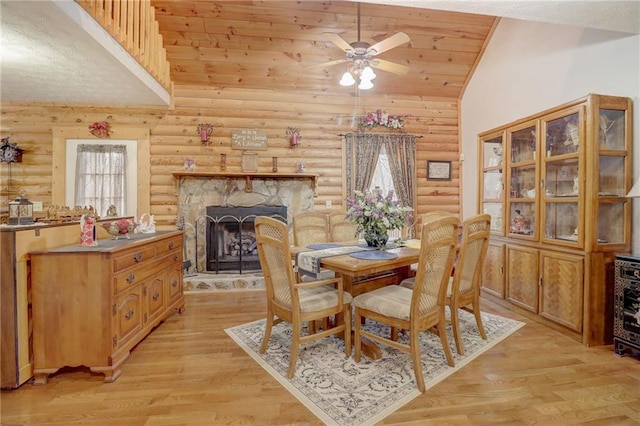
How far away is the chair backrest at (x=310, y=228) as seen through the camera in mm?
3461

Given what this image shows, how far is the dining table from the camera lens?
2195 millimetres

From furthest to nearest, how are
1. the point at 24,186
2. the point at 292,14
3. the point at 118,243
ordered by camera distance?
the point at 24,186 < the point at 292,14 < the point at 118,243

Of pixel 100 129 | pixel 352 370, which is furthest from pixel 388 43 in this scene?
pixel 100 129

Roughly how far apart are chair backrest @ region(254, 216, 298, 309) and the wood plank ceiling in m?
3.14

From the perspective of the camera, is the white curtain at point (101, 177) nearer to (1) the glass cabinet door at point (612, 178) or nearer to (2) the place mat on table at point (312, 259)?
(2) the place mat on table at point (312, 259)

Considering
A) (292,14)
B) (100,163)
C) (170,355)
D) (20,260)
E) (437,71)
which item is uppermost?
(292,14)

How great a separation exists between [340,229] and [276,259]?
4.81ft

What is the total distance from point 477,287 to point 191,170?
13.0 feet

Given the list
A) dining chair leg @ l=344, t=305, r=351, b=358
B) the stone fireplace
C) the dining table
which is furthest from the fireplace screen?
dining chair leg @ l=344, t=305, r=351, b=358

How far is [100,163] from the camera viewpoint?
462 cm

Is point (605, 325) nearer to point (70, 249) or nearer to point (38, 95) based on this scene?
point (70, 249)

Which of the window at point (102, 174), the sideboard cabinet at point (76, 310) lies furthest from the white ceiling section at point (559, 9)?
the window at point (102, 174)

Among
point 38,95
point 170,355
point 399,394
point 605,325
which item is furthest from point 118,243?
point 605,325

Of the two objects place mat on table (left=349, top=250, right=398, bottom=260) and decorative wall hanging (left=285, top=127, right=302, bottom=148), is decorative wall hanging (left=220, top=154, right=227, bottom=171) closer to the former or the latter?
decorative wall hanging (left=285, top=127, right=302, bottom=148)
